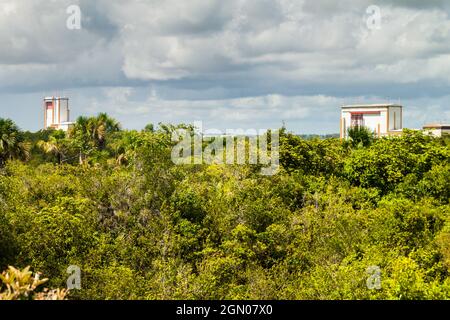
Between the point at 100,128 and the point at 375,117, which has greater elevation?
the point at 375,117

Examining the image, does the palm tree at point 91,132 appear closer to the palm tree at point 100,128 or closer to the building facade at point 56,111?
the palm tree at point 100,128

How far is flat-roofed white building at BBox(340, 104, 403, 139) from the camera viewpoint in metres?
82.4

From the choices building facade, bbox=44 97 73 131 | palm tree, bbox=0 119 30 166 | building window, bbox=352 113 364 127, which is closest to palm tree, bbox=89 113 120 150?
palm tree, bbox=0 119 30 166

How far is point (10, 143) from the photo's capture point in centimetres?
3547

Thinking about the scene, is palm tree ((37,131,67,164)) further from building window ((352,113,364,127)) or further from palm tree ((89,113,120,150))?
building window ((352,113,364,127))

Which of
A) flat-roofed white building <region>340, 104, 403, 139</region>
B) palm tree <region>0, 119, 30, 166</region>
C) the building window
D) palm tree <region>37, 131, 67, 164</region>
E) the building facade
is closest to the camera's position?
palm tree <region>0, 119, 30, 166</region>

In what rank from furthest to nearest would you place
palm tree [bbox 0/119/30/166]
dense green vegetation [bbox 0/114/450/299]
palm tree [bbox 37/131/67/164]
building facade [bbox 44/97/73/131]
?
1. building facade [bbox 44/97/73/131]
2. palm tree [bbox 37/131/67/164]
3. palm tree [bbox 0/119/30/166]
4. dense green vegetation [bbox 0/114/450/299]

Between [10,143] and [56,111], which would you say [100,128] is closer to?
[10,143]

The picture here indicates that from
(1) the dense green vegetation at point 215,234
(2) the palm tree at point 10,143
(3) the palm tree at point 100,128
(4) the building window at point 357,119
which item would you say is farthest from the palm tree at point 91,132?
(4) the building window at point 357,119

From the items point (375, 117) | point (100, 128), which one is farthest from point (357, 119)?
point (100, 128)

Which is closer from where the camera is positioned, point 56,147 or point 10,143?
point 10,143

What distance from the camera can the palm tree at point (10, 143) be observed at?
116 feet

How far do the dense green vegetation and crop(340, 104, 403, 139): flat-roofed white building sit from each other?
52320 mm

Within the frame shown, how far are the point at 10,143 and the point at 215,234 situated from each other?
1852 centimetres
